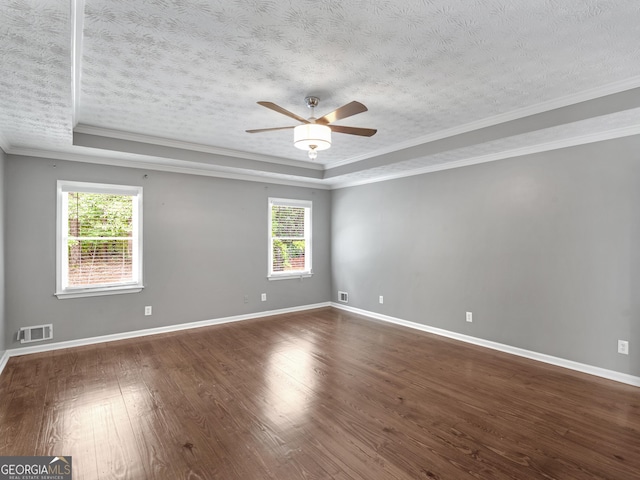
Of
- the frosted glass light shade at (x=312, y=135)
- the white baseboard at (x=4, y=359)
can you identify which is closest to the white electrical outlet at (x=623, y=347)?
the frosted glass light shade at (x=312, y=135)

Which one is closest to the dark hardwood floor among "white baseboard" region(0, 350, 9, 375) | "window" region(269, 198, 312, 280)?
"white baseboard" region(0, 350, 9, 375)

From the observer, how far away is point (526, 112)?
3.32 metres

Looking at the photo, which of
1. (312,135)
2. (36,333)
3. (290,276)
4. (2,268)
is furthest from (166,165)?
(312,135)

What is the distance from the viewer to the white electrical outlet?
10.7 ft

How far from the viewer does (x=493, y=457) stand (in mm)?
2146

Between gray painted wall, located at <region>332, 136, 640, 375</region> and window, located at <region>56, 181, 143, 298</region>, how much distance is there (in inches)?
150

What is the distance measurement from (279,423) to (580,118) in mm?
3680

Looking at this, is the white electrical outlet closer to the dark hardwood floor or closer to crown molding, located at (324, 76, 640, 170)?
the dark hardwood floor

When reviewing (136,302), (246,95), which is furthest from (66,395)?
(246,95)

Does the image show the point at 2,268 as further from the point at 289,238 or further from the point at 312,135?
the point at 289,238

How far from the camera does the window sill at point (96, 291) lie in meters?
4.20

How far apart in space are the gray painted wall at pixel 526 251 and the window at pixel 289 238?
4.56 feet

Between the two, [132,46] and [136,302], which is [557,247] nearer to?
[132,46]

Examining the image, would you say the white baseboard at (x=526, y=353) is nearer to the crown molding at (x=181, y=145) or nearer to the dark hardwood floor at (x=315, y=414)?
the dark hardwood floor at (x=315, y=414)
